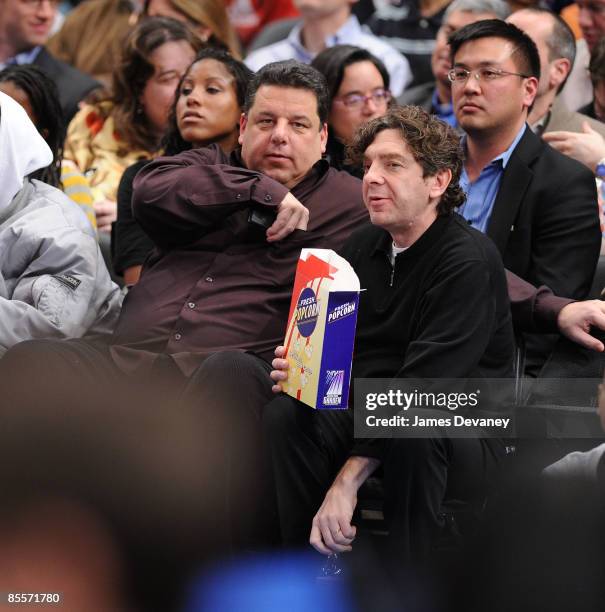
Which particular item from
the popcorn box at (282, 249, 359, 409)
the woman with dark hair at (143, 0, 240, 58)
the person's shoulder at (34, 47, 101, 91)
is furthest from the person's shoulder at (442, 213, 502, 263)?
the person's shoulder at (34, 47, 101, 91)

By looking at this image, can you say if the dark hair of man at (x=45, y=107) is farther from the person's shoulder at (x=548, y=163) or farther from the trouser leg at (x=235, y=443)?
the person's shoulder at (x=548, y=163)

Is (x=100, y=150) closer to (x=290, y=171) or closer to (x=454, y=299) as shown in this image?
(x=290, y=171)

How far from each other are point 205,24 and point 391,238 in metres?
2.25

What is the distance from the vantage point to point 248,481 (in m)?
2.93

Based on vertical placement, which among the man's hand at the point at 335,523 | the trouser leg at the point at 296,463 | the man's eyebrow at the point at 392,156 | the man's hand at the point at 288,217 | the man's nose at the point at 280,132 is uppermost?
the man's nose at the point at 280,132

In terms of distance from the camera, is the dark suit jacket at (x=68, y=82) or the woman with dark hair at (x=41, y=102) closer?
the woman with dark hair at (x=41, y=102)

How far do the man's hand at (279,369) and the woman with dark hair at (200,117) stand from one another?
41.9 inches

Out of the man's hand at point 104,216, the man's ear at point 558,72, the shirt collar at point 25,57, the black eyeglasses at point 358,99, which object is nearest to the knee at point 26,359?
the man's hand at point 104,216

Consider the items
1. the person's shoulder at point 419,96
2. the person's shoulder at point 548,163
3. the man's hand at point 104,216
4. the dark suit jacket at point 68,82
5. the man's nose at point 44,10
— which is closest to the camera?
the person's shoulder at point 548,163

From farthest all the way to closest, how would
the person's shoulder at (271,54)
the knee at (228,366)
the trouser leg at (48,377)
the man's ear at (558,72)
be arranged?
the person's shoulder at (271,54) → the man's ear at (558,72) → the trouser leg at (48,377) → the knee at (228,366)

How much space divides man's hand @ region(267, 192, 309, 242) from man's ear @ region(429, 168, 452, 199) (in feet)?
1.30

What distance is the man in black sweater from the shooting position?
2.74m

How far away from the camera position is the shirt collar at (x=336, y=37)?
17.0ft

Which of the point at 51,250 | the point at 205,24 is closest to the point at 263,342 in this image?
the point at 51,250
